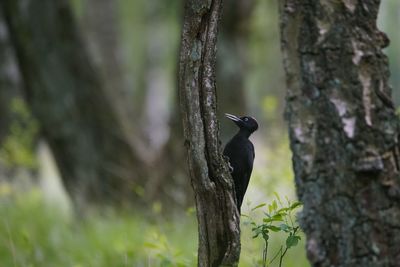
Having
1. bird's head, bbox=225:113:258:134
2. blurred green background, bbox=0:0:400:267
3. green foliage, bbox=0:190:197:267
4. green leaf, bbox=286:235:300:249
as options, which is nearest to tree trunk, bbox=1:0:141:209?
blurred green background, bbox=0:0:400:267

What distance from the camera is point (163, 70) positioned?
93.2ft

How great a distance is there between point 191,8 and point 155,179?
582cm

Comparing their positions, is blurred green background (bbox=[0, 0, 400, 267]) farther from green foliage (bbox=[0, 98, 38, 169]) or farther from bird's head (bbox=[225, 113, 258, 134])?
bird's head (bbox=[225, 113, 258, 134])

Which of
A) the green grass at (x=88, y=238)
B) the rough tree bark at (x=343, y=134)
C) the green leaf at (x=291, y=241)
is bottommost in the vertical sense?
the green leaf at (x=291, y=241)

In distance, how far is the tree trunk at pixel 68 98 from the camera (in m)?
8.86

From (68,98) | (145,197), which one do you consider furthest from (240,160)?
(68,98)

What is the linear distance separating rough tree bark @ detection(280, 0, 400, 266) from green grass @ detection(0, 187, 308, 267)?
1351 millimetres

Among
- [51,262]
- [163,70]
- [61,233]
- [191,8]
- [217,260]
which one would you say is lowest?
[217,260]

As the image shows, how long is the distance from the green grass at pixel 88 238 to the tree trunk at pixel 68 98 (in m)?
0.60

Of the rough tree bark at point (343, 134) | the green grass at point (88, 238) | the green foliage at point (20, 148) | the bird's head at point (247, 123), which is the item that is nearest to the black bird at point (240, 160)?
the bird's head at point (247, 123)

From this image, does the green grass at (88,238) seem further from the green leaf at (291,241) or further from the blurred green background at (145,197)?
the green leaf at (291,241)

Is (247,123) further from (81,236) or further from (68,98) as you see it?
(68,98)

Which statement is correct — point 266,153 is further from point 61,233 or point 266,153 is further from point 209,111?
point 209,111

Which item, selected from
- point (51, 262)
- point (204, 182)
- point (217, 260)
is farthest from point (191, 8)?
point (51, 262)
